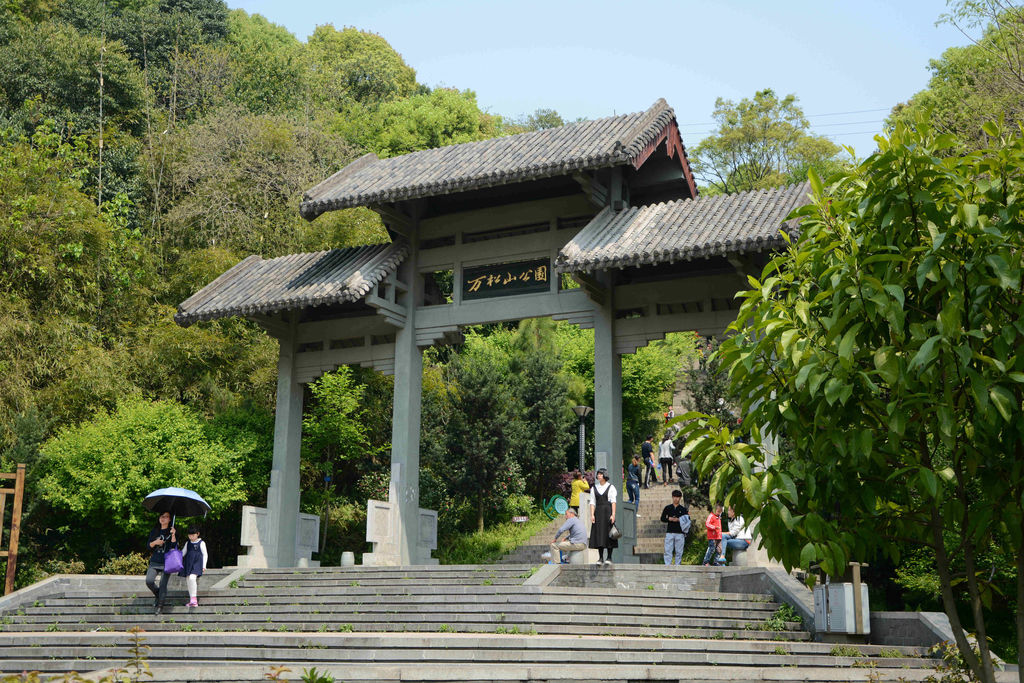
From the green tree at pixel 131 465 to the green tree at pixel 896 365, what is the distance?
16.0 meters

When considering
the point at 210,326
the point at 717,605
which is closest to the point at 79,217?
the point at 210,326

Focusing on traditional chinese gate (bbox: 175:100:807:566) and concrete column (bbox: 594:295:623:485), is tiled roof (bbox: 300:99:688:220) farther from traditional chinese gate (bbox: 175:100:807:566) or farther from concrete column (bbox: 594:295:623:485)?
A: concrete column (bbox: 594:295:623:485)

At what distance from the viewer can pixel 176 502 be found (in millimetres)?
15938

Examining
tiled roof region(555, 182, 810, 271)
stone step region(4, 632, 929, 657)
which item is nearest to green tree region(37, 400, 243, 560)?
stone step region(4, 632, 929, 657)

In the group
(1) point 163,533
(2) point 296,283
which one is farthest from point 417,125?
(1) point 163,533

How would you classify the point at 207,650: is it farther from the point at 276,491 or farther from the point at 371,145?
the point at 371,145

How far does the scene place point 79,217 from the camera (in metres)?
23.2

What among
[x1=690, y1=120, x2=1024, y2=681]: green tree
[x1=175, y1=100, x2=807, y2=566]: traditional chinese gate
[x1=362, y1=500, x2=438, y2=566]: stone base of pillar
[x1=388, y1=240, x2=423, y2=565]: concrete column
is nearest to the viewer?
[x1=690, y1=120, x2=1024, y2=681]: green tree

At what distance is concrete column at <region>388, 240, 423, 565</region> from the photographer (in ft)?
59.1

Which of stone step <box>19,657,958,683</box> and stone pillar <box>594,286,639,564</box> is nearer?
stone step <box>19,657,958,683</box>

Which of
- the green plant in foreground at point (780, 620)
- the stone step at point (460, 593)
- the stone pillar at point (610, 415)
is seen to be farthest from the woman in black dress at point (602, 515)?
the green plant in foreground at point (780, 620)

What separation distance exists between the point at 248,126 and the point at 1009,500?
30469mm

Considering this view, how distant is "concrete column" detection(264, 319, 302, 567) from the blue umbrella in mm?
2573

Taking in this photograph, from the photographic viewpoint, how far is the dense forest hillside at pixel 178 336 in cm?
2039
